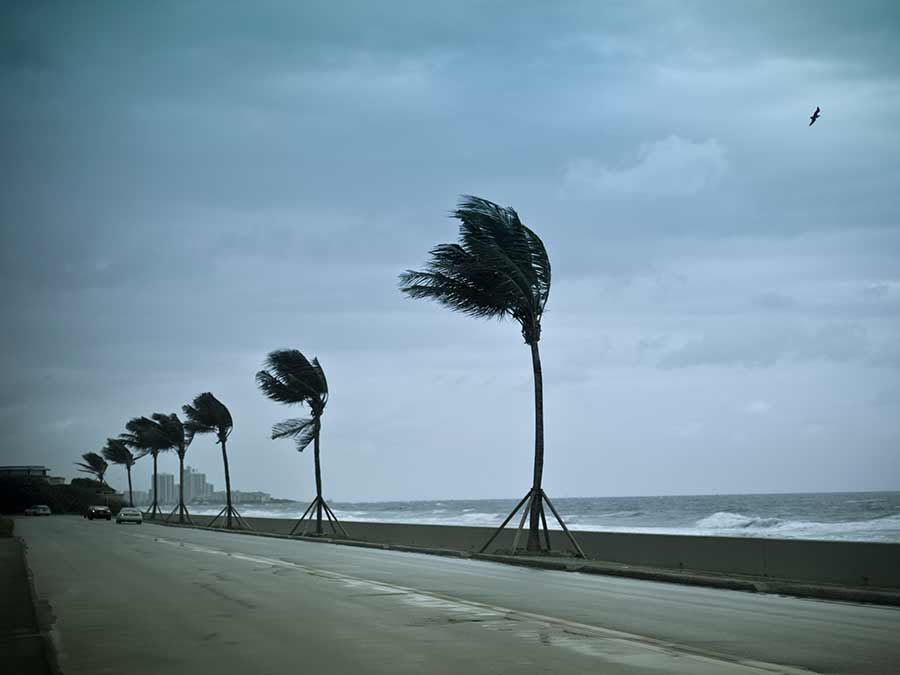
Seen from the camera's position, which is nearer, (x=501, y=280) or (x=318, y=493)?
(x=501, y=280)

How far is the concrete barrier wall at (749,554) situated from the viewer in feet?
52.3

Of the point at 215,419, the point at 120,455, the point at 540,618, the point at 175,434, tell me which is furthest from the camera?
the point at 120,455

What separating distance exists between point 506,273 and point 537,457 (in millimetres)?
4870

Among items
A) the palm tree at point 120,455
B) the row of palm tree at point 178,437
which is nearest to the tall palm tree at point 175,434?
the row of palm tree at point 178,437

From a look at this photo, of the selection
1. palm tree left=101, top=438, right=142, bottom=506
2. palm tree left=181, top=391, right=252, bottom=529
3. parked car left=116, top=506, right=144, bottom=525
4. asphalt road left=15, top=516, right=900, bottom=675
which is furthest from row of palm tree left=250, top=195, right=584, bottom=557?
palm tree left=101, top=438, right=142, bottom=506

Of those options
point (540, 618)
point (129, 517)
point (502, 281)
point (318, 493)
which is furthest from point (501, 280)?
point (129, 517)

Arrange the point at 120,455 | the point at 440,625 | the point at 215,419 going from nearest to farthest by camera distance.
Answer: the point at 440,625
the point at 215,419
the point at 120,455

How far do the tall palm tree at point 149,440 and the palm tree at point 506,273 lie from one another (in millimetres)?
58662

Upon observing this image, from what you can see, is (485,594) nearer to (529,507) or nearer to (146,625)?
(146,625)

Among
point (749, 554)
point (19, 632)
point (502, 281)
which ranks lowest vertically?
point (19, 632)

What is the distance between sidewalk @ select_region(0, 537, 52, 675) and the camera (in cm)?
876

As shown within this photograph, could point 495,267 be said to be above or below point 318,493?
above

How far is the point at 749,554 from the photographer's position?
18.7 metres

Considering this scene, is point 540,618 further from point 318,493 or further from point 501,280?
point 318,493
